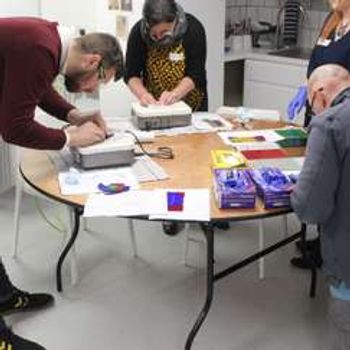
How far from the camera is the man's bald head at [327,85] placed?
177 cm

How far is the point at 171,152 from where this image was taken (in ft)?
7.23

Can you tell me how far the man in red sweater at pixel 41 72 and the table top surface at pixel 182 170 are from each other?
0.43ft

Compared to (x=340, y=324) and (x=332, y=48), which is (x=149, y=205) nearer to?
(x=340, y=324)

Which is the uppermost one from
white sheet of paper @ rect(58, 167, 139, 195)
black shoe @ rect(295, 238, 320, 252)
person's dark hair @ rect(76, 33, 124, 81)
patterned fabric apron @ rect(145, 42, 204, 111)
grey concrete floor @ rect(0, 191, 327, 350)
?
person's dark hair @ rect(76, 33, 124, 81)

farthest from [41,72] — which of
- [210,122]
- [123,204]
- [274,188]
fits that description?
[210,122]

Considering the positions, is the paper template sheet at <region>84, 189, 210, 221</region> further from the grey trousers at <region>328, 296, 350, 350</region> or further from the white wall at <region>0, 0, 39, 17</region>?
the white wall at <region>0, 0, 39, 17</region>

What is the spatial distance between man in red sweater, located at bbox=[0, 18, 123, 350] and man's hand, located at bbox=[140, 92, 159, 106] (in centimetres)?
44

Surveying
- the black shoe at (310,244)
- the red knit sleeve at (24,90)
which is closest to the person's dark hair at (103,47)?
the red knit sleeve at (24,90)

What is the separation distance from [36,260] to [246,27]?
2.65 meters

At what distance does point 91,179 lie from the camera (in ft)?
6.43

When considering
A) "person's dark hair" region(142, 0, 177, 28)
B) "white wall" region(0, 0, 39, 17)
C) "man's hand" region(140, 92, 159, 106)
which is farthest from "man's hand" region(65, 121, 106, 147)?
"white wall" region(0, 0, 39, 17)

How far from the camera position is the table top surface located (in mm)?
1745

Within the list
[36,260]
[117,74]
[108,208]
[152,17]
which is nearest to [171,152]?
[117,74]

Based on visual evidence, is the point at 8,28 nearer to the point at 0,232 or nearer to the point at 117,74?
the point at 117,74
